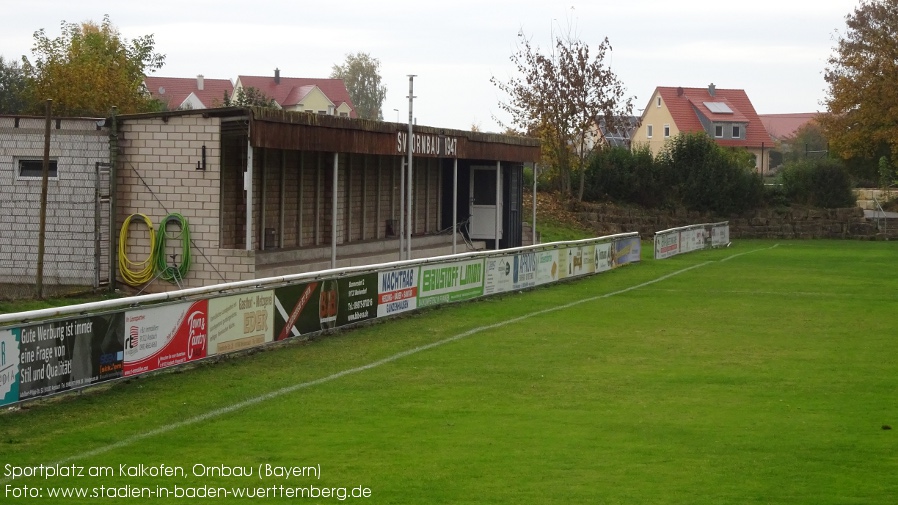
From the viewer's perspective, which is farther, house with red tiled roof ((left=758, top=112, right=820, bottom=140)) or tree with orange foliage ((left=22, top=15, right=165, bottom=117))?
house with red tiled roof ((left=758, top=112, right=820, bottom=140))

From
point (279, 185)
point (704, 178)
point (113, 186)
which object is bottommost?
point (113, 186)

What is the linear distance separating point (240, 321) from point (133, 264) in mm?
7554

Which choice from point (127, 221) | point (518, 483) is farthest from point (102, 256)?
point (518, 483)

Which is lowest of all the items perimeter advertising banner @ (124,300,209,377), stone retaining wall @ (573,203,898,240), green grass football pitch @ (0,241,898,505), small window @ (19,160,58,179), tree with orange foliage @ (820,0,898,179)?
green grass football pitch @ (0,241,898,505)

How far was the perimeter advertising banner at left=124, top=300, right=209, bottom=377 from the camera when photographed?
13.7m

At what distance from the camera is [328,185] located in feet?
97.7

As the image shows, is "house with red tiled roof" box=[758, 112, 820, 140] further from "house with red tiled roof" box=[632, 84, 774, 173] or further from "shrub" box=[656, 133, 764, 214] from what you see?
"shrub" box=[656, 133, 764, 214]

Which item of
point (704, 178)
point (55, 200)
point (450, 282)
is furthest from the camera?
point (704, 178)

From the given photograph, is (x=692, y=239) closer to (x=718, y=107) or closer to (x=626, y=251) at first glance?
(x=626, y=251)

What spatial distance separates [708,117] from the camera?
102m

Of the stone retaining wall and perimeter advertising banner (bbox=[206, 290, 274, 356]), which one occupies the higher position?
the stone retaining wall

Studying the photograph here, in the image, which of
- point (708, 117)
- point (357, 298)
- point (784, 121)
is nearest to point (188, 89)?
point (708, 117)

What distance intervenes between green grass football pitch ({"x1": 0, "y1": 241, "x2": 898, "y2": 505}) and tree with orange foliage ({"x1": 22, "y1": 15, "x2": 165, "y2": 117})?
24931 mm

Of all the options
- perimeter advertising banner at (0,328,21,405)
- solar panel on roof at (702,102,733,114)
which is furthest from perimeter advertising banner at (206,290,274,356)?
solar panel on roof at (702,102,733,114)
